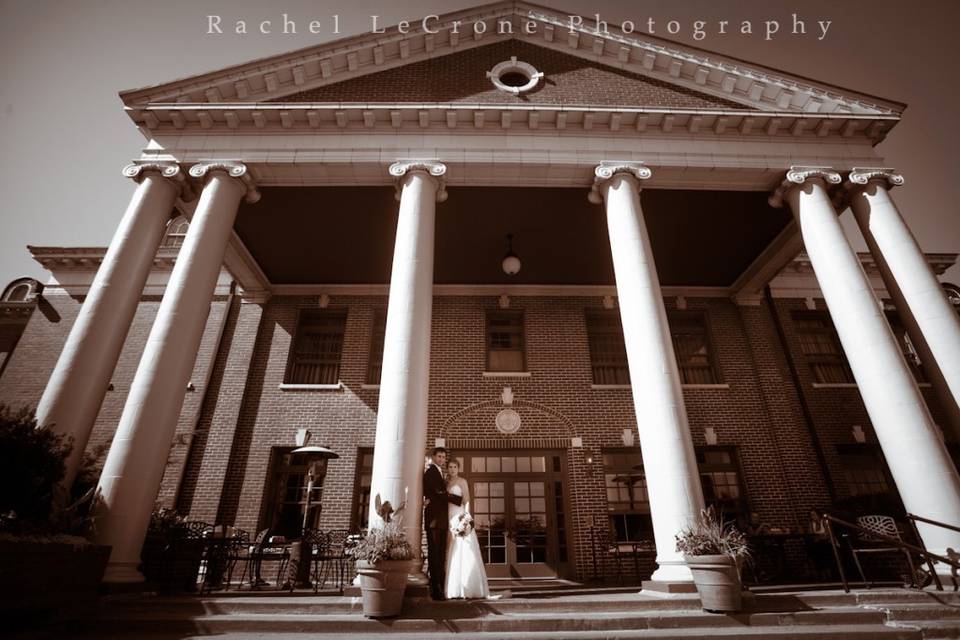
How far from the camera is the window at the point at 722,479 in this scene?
521 inches

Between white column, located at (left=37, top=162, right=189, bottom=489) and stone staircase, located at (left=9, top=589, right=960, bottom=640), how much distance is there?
2.86 metres

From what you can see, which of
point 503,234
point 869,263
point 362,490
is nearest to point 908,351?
point 869,263

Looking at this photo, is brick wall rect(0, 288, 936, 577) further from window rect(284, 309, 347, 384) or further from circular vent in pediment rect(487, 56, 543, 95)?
circular vent in pediment rect(487, 56, 543, 95)

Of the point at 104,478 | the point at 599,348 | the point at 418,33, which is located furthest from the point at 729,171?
the point at 104,478

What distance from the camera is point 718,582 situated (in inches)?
Result: 233

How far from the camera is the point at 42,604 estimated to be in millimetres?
5242

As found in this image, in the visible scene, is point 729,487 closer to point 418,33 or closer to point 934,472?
point 934,472

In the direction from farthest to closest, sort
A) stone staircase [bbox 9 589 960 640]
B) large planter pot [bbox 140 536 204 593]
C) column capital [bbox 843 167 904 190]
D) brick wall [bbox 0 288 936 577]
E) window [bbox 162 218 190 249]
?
window [bbox 162 218 190 249]
brick wall [bbox 0 288 936 577]
column capital [bbox 843 167 904 190]
large planter pot [bbox 140 536 204 593]
stone staircase [bbox 9 589 960 640]

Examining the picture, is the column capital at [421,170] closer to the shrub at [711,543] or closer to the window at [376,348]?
the window at [376,348]

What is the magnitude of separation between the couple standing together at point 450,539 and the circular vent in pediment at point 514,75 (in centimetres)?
879

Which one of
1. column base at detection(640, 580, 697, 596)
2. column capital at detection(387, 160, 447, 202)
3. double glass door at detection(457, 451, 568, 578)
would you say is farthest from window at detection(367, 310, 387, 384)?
column base at detection(640, 580, 697, 596)

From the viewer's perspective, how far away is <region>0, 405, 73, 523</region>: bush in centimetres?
576

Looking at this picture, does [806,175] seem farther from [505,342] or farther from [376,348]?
[376,348]

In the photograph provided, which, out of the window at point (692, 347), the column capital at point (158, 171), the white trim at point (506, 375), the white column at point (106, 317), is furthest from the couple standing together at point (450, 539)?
the window at point (692, 347)
